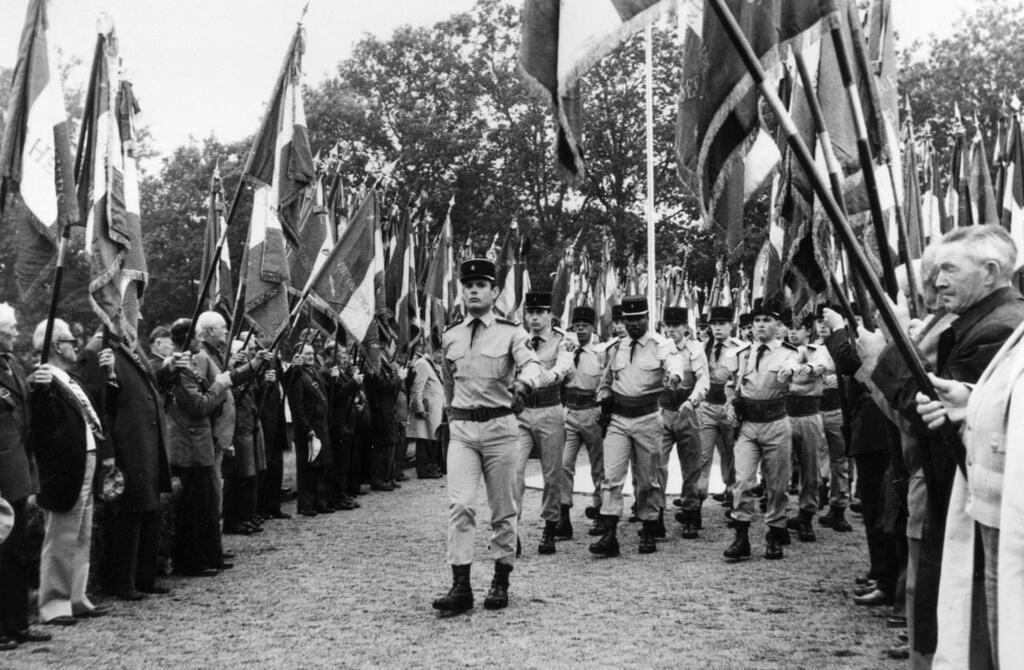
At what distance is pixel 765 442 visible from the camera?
30.5 ft

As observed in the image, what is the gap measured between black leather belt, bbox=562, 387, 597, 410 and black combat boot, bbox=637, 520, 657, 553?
1631mm

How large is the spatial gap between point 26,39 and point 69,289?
102 ft

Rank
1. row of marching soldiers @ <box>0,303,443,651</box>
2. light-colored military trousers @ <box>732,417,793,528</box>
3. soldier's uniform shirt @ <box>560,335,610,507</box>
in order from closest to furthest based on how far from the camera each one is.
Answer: row of marching soldiers @ <box>0,303,443,651</box>
light-colored military trousers @ <box>732,417,793,528</box>
soldier's uniform shirt @ <box>560,335,610,507</box>

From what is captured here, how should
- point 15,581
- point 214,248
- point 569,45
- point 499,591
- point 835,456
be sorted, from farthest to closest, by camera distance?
1. point 214,248
2. point 835,456
3. point 499,591
4. point 15,581
5. point 569,45

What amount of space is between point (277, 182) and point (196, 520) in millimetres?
2928

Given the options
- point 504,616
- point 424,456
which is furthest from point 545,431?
point 424,456

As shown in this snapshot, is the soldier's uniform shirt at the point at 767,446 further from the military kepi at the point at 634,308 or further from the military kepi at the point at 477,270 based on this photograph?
the military kepi at the point at 477,270

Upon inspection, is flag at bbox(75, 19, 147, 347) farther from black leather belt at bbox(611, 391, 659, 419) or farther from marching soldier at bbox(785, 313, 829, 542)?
marching soldier at bbox(785, 313, 829, 542)

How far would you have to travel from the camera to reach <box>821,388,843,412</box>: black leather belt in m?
11.7

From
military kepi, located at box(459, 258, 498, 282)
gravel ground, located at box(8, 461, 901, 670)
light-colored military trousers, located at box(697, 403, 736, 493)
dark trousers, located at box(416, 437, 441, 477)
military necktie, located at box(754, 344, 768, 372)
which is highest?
military kepi, located at box(459, 258, 498, 282)

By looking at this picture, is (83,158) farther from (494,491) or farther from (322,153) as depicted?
(322,153)

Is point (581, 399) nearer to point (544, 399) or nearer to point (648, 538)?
point (544, 399)

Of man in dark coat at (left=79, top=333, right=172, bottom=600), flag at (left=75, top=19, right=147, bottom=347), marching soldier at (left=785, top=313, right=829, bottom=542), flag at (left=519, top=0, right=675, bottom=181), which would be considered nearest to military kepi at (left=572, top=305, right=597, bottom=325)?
marching soldier at (left=785, top=313, right=829, bottom=542)

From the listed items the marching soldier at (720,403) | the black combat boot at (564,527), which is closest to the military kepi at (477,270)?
the black combat boot at (564,527)
